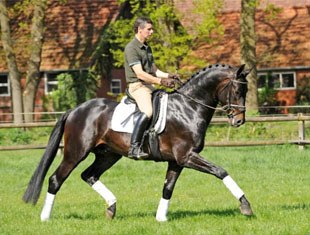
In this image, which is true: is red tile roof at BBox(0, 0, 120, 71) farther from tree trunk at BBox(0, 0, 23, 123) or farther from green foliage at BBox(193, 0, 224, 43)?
green foliage at BBox(193, 0, 224, 43)

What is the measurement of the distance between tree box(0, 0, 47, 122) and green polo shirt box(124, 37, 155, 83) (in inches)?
901

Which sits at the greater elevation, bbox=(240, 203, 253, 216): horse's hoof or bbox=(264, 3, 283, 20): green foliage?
bbox=(240, 203, 253, 216): horse's hoof

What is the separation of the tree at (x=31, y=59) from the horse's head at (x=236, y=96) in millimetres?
23544

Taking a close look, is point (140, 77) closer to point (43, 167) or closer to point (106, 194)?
point (106, 194)

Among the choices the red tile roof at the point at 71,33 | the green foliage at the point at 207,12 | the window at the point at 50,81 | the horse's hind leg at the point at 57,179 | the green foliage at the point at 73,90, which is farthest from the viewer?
the window at the point at 50,81

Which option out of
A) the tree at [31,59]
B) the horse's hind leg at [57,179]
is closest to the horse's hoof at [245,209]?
the horse's hind leg at [57,179]

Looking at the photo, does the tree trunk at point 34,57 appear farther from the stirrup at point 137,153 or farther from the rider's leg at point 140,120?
the stirrup at point 137,153

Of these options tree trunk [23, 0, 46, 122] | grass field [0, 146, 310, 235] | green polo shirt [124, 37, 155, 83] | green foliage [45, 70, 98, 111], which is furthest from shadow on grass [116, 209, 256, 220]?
green foliage [45, 70, 98, 111]

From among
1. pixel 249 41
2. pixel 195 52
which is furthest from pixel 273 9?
pixel 195 52

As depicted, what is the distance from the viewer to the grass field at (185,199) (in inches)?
396

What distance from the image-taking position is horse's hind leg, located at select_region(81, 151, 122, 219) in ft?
36.9

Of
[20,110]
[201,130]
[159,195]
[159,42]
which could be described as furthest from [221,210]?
[20,110]

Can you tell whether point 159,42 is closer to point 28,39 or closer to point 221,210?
point 28,39

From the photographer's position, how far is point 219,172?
33.7 feet
